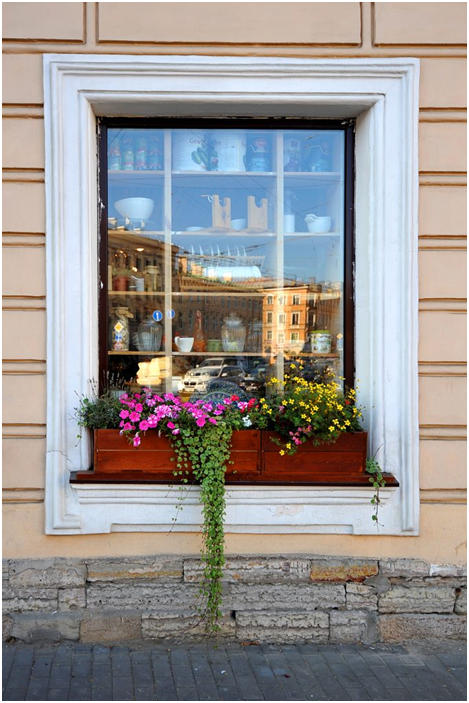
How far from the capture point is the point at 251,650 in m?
3.58

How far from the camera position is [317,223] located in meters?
4.14

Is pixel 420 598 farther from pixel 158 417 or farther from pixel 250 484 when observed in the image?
pixel 158 417

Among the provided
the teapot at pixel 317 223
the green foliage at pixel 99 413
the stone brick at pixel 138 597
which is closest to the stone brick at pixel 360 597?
the stone brick at pixel 138 597

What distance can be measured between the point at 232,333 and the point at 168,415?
0.97m

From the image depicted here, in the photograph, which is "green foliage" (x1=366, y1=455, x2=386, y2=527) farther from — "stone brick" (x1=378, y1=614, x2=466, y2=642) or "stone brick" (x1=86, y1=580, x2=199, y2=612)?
"stone brick" (x1=86, y1=580, x2=199, y2=612)

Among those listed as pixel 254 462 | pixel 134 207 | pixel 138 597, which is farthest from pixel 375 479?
pixel 134 207

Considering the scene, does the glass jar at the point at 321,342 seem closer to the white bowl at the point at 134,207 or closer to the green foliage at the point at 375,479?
the green foliage at the point at 375,479

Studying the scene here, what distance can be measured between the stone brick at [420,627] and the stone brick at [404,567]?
28cm

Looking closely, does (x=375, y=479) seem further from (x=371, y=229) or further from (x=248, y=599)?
(x=371, y=229)

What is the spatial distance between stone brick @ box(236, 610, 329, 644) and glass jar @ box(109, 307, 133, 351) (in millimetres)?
1976

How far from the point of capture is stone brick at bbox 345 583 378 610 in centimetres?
373

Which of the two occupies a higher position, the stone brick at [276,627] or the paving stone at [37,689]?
the stone brick at [276,627]

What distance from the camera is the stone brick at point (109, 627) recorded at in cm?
365

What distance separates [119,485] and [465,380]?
2.35m
